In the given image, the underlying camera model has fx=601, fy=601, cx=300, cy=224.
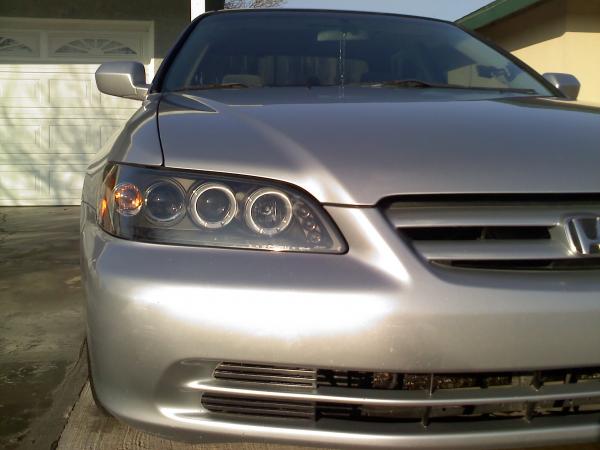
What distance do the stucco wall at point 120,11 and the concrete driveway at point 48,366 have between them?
3.70m

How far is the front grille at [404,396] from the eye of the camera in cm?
142

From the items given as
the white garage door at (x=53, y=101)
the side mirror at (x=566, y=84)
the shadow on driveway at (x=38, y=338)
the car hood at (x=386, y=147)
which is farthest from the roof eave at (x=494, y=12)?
the car hood at (x=386, y=147)

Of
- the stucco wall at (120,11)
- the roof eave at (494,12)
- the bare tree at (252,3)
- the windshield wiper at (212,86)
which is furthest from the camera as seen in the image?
the bare tree at (252,3)

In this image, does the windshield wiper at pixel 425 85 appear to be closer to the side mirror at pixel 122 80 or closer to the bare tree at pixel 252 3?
→ the side mirror at pixel 122 80

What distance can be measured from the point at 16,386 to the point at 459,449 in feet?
6.78

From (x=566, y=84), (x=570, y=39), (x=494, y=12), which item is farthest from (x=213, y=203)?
(x=494, y=12)

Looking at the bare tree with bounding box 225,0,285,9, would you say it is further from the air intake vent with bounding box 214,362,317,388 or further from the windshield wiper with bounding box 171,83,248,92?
the air intake vent with bounding box 214,362,317,388

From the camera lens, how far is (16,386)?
2670 millimetres

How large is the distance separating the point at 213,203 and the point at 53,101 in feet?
23.5

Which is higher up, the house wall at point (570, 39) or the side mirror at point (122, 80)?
the house wall at point (570, 39)

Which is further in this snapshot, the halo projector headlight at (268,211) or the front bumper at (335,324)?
the halo projector headlight at (268,211)

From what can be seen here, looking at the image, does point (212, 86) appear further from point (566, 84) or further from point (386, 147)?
point (566, 84)

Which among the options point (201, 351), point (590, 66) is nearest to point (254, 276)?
point (201, 351)

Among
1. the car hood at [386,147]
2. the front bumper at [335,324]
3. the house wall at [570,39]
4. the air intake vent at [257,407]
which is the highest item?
the house wall at [570,39]
